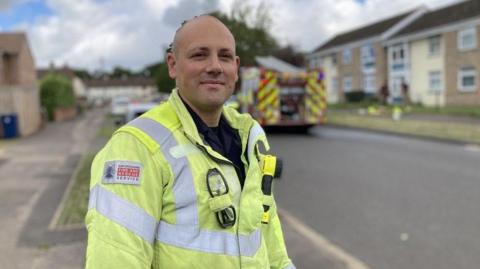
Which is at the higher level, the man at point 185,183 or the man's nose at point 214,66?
the man's nose at point 214,66

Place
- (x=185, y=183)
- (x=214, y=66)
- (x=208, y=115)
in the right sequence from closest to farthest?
(x=185, y=183), (x=214, y=66), (x=208, y=115)

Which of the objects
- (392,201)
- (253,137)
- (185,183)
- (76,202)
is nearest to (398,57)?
Answer: (392,201)

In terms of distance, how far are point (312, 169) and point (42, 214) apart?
212 inches

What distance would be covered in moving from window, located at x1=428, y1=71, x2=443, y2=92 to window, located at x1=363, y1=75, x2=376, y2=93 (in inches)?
252

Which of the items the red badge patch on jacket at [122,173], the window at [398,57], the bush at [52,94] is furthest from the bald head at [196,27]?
the window at [398,57]

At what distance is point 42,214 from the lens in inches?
265

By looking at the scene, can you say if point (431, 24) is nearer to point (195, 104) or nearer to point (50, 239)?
point (50, 239)

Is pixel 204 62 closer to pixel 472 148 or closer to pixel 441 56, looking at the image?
pixel 472 148

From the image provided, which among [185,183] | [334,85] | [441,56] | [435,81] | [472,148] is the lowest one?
[472,148]

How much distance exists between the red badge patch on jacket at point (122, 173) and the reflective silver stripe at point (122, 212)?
1.6 inches

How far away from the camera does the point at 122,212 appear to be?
1524 mm

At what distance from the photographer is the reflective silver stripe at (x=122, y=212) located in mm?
1522

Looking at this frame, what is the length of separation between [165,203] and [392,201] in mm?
5992

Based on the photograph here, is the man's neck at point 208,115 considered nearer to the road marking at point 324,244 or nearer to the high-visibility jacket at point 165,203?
the high-visibility jacket at point 165,203
